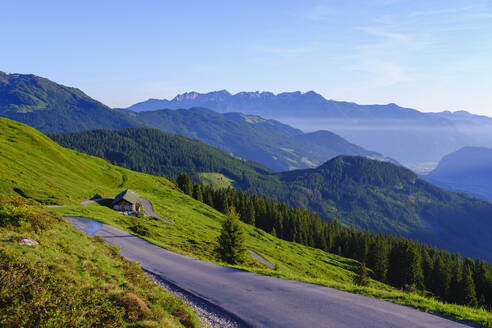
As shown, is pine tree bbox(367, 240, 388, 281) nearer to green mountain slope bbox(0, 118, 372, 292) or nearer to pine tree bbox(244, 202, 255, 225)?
green mountain slope bbox(0, 118, 372, 292)

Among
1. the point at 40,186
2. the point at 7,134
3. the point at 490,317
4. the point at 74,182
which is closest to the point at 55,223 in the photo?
the point at 490,317

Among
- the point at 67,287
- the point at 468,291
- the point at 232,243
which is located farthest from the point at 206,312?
the point at 468,291

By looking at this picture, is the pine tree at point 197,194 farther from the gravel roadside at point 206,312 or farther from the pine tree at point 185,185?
the gravel roadside at point 206,312

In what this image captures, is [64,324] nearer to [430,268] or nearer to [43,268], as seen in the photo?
[43,268]

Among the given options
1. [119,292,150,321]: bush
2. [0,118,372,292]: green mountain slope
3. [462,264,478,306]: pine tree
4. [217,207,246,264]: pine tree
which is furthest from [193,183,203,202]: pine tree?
[119,292,150,321]: bush

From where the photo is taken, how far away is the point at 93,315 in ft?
37.3

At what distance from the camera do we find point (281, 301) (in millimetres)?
18281

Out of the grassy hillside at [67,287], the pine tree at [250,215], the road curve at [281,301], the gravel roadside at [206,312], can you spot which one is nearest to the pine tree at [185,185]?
the pine tree at [250,215]

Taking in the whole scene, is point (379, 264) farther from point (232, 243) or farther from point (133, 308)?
point (133, 308)

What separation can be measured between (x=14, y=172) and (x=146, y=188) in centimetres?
5570

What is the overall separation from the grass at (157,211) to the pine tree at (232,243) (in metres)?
1.69

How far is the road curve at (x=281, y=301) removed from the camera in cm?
1550

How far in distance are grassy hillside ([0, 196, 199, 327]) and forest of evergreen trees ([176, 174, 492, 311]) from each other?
79.8 meters

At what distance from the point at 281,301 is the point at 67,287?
12222mm
